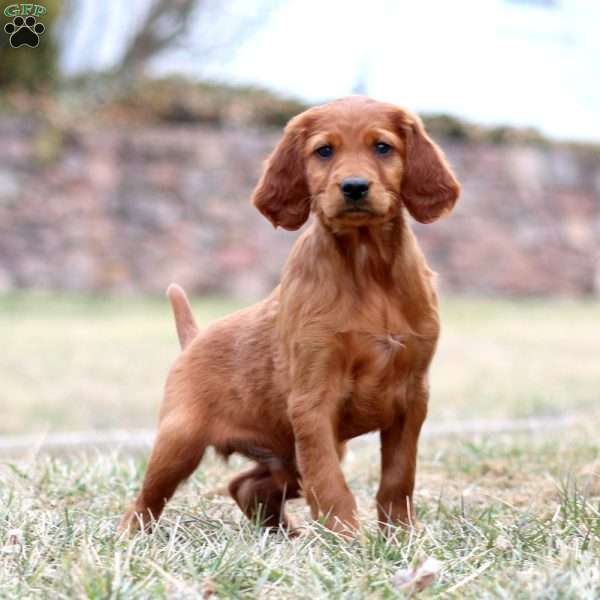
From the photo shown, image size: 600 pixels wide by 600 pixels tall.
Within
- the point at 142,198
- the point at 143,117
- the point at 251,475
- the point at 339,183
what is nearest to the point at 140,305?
the point at 142,198

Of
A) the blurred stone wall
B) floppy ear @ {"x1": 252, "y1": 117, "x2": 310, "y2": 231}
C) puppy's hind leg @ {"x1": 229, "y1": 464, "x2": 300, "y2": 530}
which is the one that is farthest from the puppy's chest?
the blurred stone wall

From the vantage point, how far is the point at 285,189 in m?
3.46

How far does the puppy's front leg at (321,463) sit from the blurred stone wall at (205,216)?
9825 millimetres

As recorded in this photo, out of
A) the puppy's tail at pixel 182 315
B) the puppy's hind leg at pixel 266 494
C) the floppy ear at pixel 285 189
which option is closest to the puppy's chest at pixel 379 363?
the floppy ear at pixel 285 189

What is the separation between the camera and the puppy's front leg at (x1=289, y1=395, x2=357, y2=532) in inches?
126

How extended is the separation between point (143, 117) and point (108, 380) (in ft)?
19.8

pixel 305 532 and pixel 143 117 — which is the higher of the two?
pixel 143 117

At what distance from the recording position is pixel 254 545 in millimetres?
3010

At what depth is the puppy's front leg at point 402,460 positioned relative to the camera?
335 cm

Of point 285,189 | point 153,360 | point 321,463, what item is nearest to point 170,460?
point 321,463

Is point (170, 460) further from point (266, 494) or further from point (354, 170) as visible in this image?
point (354, 170)

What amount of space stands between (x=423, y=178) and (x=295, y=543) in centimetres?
113

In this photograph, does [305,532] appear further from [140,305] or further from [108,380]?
[140,305]

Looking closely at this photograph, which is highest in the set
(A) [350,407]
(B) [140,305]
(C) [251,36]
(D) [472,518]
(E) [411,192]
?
(C) [251,36]
